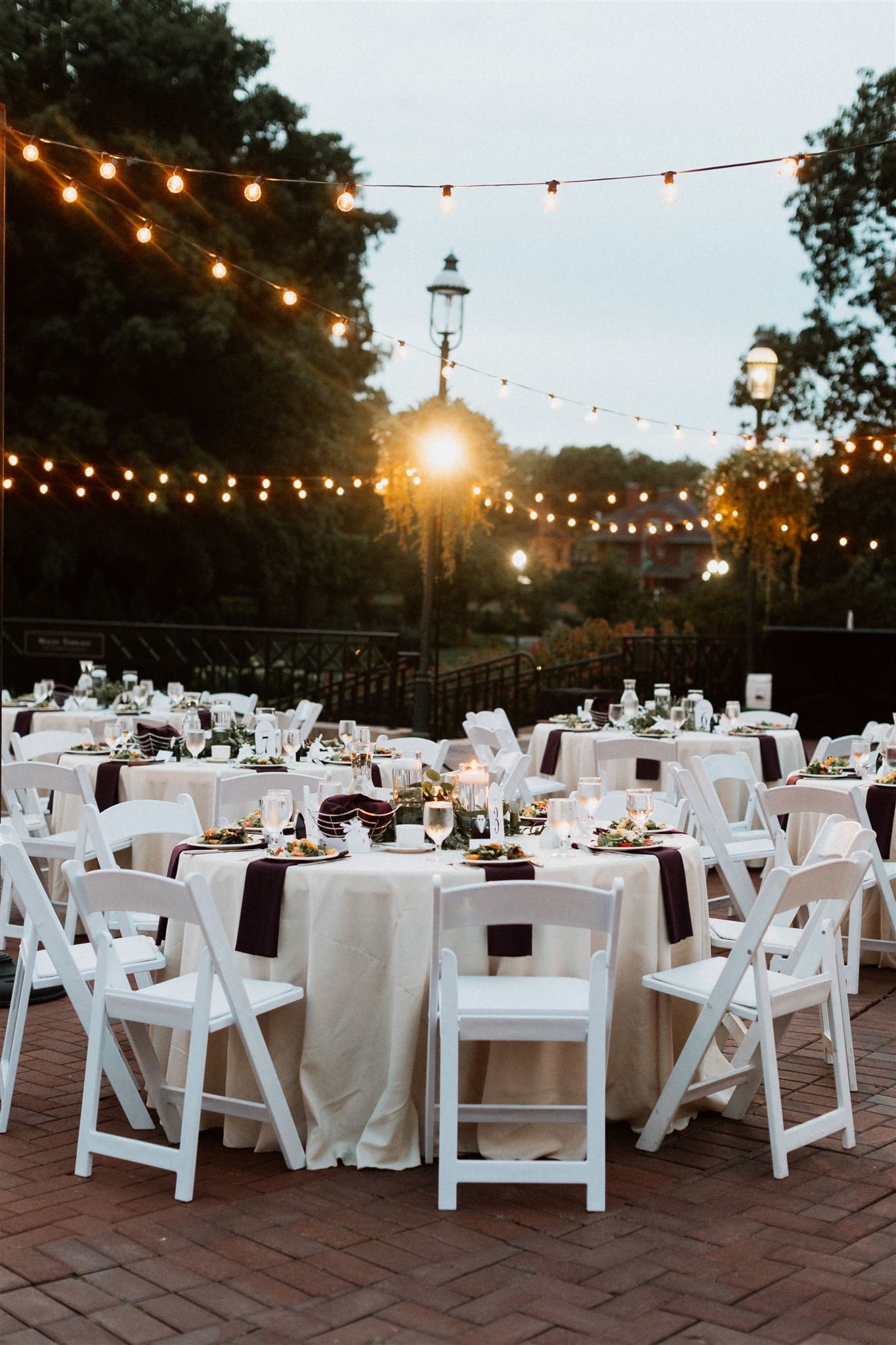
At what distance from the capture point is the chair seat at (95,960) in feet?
14.7

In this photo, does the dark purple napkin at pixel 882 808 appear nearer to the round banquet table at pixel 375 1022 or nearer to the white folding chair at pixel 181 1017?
the round banquet table at pixel 375 1022

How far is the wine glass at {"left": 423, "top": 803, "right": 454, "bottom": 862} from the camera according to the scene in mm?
4324

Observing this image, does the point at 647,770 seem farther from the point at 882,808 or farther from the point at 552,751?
the point at 882,808

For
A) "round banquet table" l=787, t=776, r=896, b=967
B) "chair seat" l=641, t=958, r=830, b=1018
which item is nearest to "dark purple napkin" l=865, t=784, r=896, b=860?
"round banquet table" l=787, t=776, r=896, b=967

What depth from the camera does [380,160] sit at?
22594 mm

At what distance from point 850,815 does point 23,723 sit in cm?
583

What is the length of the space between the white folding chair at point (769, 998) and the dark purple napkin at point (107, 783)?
3.62m

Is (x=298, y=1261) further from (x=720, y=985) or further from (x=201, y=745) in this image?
(x=201, y=745)

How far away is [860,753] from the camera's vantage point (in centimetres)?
784

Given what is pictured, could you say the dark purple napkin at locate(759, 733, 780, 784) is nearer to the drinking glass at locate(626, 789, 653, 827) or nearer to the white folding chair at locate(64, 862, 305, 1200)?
the drinking glass at locate(626, 789, 653, 827)

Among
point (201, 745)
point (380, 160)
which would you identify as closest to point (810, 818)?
point (201, 745)

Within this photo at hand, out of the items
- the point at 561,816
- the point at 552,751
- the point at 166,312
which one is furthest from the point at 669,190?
the point at 166,312

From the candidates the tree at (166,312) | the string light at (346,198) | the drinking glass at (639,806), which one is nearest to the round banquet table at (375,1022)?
the drinking glass at (639,806)

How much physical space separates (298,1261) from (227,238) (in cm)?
1837
